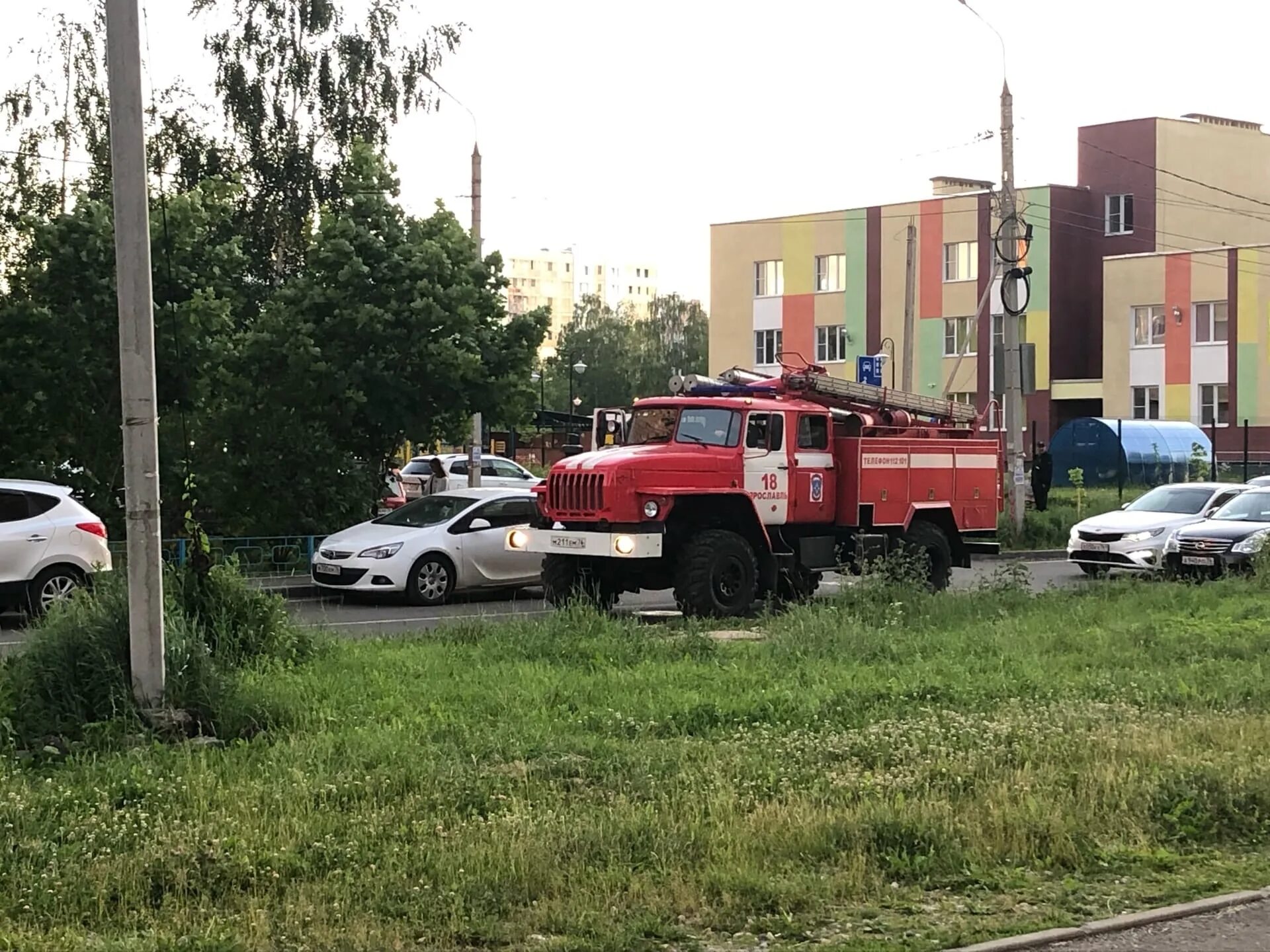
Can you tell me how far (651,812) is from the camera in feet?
23.5

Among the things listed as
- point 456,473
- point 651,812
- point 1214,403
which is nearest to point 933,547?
point 651,812

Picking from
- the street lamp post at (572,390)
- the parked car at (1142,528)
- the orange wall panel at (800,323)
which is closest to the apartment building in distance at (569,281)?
the street lamp post at (572,390)

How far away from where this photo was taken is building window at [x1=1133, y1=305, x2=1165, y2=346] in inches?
2237

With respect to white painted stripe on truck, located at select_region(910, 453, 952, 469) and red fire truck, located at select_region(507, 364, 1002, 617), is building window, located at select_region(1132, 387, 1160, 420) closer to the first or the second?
red fire truck, located at select_region(507, 364, 1002, 617)

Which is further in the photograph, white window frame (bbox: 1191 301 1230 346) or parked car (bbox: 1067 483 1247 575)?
white window frame (bbox: 1191 301 1230 346)

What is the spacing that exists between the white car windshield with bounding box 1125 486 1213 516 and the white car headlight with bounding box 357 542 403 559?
11.9 meters

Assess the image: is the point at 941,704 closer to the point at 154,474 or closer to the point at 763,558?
the point at 154,474

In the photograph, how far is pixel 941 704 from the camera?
33.8 ft

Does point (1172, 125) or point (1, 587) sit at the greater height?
point (1172, 125)

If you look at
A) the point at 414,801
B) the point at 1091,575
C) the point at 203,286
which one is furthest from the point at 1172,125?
the point at 414,801

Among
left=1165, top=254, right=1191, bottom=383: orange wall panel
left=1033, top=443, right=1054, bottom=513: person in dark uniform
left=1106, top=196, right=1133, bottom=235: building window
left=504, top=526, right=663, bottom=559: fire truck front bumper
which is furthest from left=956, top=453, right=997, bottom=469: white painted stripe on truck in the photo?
left=1106, top=196, right=1133, bottom=235: building window

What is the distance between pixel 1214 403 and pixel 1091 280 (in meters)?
7.45

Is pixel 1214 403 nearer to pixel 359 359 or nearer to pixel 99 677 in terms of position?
pixel 359 359

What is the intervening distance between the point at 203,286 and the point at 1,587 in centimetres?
655
